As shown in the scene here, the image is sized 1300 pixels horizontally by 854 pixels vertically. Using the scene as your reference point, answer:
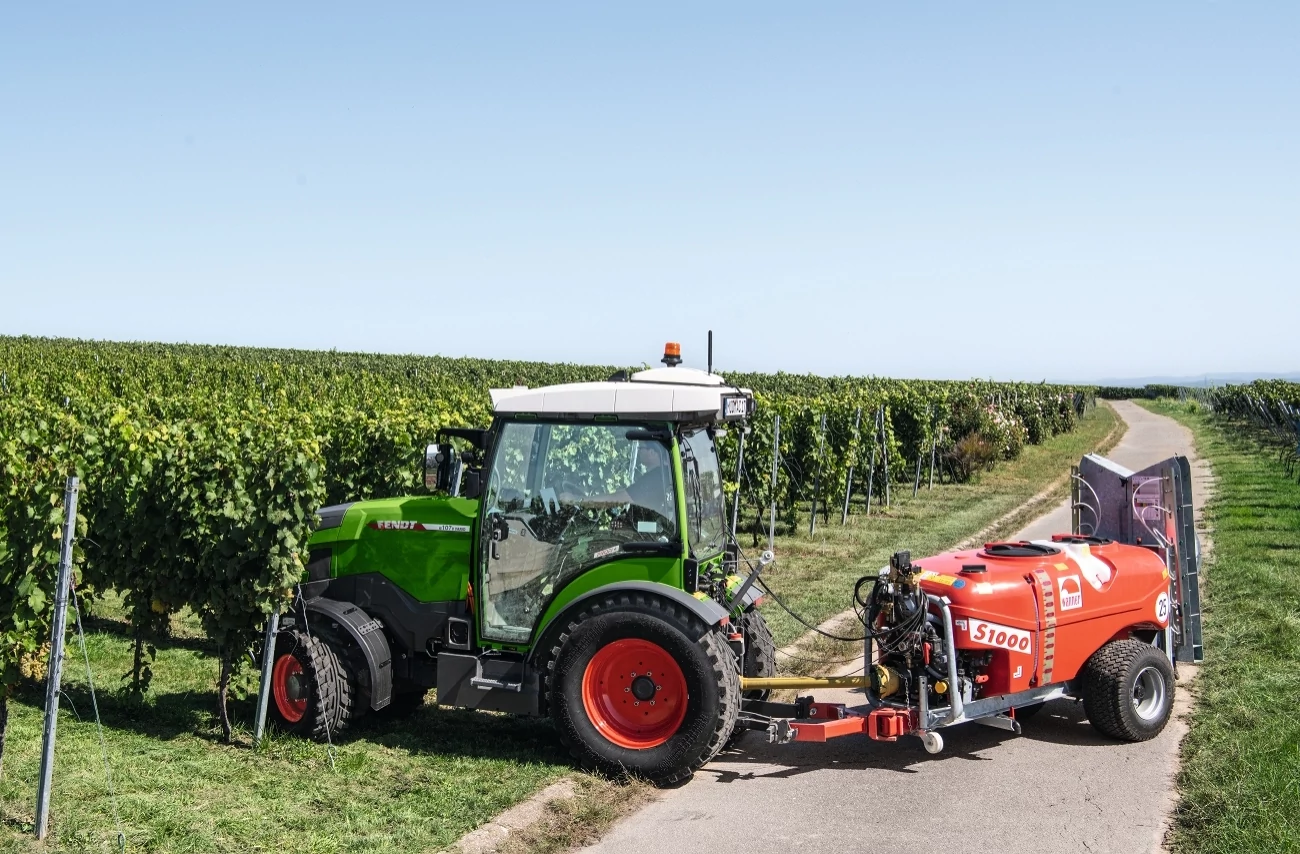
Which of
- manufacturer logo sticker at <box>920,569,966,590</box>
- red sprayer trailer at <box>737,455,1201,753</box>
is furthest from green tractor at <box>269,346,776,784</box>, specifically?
manufacturer logo sticker at <box>920,569,966,590</box>

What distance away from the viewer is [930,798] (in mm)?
6121

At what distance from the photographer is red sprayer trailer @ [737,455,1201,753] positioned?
6438mm

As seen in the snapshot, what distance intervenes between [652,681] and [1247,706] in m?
4.18

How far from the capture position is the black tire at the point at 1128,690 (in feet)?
22.6

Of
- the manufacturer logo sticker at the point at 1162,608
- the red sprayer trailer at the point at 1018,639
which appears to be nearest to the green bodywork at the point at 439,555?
the red sprayer trailer at the point at 1018,639

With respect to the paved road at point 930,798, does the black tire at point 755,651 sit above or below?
above

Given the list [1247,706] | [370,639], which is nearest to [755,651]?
[370,639]

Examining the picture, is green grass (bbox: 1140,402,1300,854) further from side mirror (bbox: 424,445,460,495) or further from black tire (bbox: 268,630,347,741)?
black tire (bbox: 268,630,347,741)

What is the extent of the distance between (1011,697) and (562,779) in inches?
104

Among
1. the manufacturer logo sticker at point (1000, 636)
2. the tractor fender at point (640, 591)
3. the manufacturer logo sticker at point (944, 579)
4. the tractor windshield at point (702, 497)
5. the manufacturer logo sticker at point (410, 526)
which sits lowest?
the manufacturer logo sticker at point (1000, 636)

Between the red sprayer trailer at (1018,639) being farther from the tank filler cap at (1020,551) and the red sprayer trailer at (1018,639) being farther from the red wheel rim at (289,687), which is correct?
the red wheel rim at (289,687)

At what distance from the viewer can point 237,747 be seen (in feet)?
22.6

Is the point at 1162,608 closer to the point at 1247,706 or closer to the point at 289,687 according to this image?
the point at 1247,706

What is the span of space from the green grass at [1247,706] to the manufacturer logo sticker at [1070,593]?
3.51 feet
